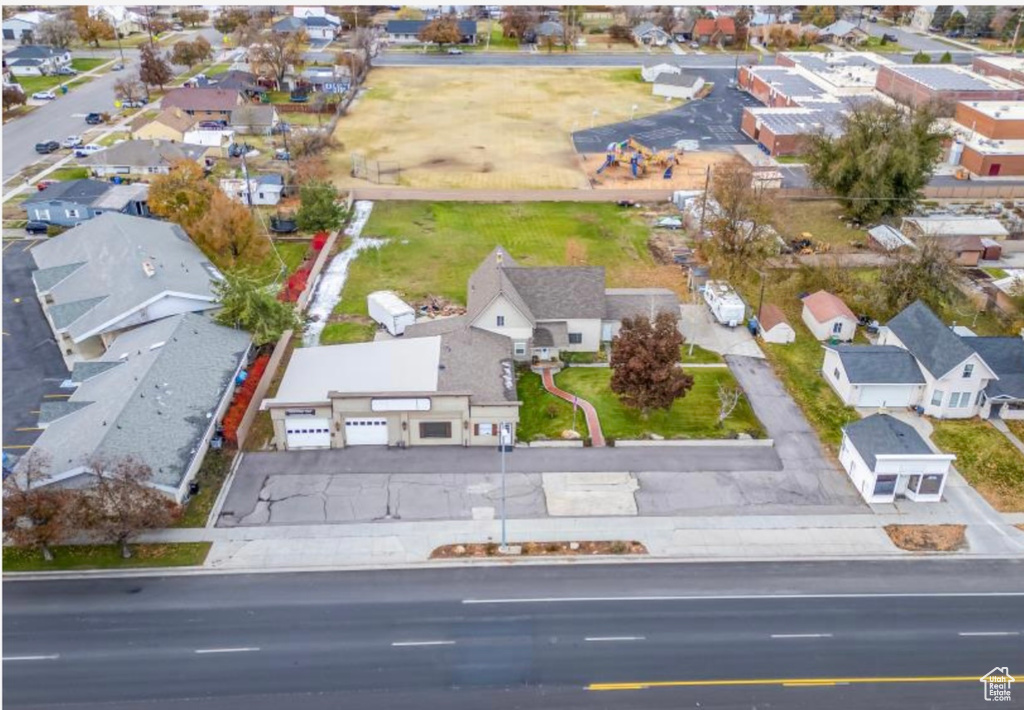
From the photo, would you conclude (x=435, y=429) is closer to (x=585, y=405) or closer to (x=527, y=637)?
(x=585, y=405)

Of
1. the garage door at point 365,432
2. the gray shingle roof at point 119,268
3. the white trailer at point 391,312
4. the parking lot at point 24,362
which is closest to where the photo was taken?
the garage door at point 365,432

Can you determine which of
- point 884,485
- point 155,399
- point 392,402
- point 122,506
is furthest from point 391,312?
point 884,485

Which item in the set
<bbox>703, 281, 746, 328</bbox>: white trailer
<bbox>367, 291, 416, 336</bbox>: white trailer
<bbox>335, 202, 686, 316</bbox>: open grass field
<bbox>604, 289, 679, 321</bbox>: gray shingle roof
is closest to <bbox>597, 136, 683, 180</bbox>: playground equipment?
<bbox>335, 202, 686, 316</bbox>: open grass field

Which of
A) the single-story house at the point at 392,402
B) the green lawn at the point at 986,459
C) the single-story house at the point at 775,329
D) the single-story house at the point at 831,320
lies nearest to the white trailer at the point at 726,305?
the single-story house at the point at 775,329

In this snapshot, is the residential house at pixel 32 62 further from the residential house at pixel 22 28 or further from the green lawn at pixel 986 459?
the green lawn at pixel 986 459

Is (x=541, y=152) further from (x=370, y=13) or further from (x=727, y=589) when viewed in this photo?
(x=370, y=13)

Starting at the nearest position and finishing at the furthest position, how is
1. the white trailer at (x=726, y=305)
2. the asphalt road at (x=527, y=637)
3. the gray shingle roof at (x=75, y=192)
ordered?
the asphalt road at (x=527, y=637) < the white trailer at (x=726, y=305) < the gray shingle roof at (x=75, y=192)

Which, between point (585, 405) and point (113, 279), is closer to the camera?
point (585, 405)

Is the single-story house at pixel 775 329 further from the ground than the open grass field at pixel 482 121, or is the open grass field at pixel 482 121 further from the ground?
the open grass field at pixel 482 121
